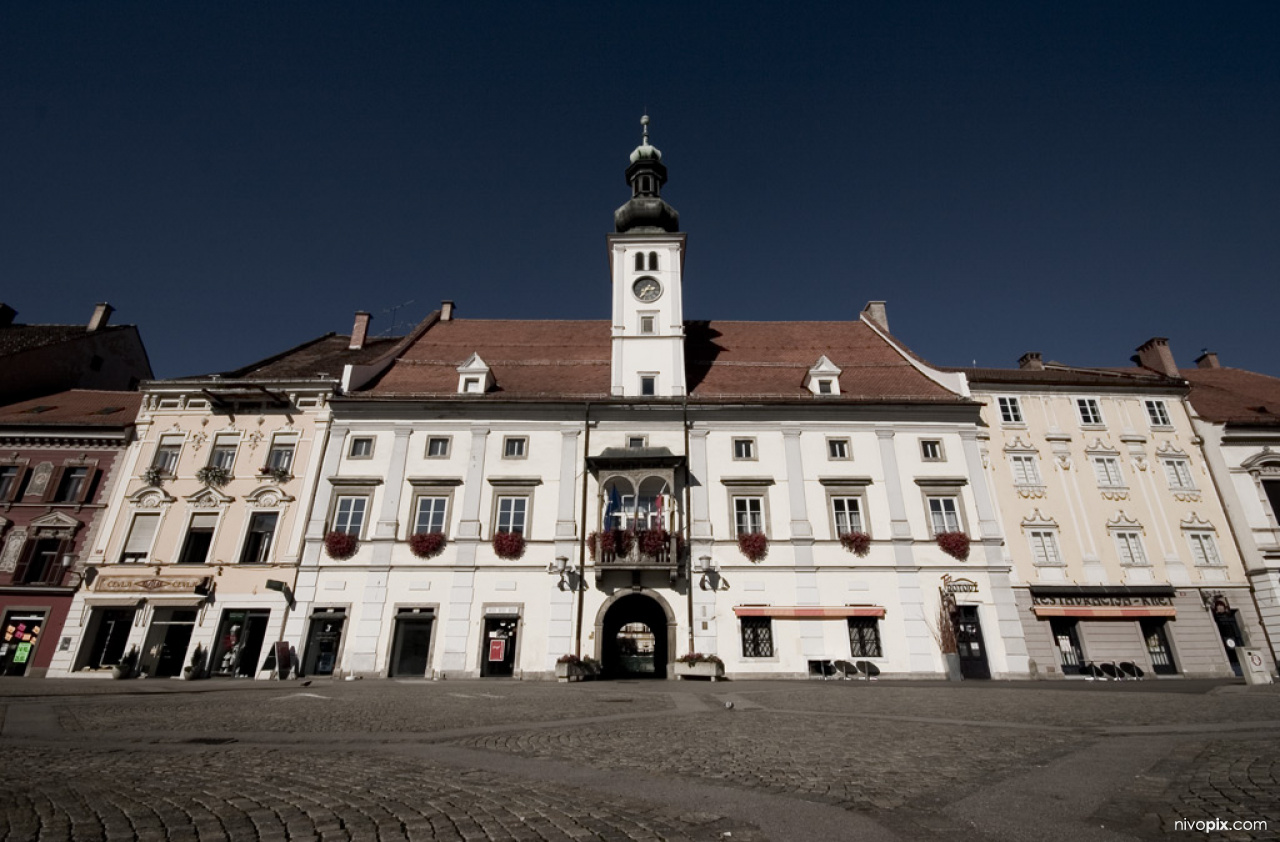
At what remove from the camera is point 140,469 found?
2555 cm

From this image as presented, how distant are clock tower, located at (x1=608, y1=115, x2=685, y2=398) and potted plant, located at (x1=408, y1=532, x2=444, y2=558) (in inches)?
364

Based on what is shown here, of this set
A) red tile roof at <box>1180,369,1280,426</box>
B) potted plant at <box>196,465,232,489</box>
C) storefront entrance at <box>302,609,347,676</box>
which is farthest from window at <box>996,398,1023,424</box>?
potted plant at <box>196,465,232,489</box>

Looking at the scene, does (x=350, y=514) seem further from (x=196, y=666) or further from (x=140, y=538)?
(x=140, y=538)

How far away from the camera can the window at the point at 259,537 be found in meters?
24.1

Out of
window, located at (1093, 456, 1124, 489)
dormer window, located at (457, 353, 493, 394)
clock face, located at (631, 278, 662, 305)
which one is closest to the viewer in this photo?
window, located at (1093, 456, 1124, 489)

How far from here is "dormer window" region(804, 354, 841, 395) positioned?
27312mm

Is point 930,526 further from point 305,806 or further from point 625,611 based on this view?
point 305,806

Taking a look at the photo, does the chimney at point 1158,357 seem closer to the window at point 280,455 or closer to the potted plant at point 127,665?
the window at point 280,455

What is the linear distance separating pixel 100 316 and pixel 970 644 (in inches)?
1831

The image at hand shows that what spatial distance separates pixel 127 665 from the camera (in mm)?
22375

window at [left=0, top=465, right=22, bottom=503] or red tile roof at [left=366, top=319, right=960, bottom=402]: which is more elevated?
red tile roof at [left=366, top=319, right=960, bottom=402]

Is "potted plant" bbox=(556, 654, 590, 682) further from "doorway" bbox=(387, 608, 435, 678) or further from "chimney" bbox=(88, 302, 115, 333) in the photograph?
"chimney" bbox=(88, 302, 115, 333)

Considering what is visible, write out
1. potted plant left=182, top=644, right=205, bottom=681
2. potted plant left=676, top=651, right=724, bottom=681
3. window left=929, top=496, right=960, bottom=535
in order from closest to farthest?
potted plant left=676, top=651, right=724, bottom=681 < potted plant left=182, top=644, right=205, bottom=681 < window left=929, top=496, right=960, bottom=535

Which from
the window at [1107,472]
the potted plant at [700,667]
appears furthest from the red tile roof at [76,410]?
the window at [1107,472]
